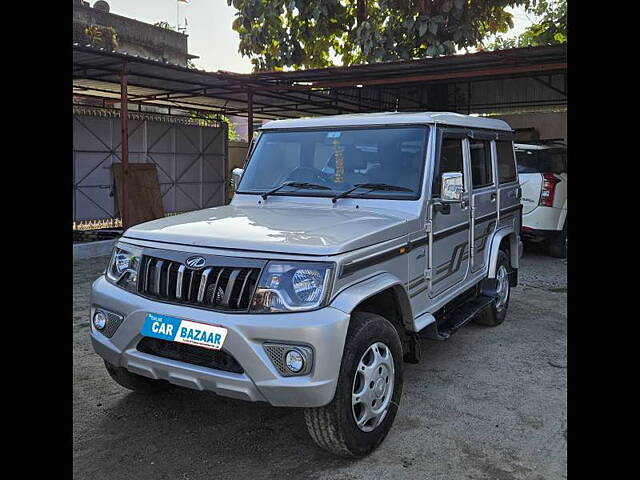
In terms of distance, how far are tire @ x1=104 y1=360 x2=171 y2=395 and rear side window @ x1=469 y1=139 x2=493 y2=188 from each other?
121 inches

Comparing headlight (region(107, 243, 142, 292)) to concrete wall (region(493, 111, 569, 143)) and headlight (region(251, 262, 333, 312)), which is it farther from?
concrete wall (region(493, 111, 569, 143))

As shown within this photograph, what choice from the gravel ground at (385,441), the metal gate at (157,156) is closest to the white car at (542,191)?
the gravel ground at (385,441)

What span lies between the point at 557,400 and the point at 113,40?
25.4m

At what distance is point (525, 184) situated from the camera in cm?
982

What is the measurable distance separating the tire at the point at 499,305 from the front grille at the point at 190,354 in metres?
3.53

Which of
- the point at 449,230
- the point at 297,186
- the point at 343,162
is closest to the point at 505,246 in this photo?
the point at 449,230

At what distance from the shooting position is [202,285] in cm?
314

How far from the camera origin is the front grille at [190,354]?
3.06 metres

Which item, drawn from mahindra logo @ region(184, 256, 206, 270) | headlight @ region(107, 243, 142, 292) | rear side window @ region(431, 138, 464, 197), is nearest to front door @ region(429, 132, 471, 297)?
rear side window @ region(431, 138, 464, 197)

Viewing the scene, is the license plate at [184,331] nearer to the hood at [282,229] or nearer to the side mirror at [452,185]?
the hood at [282,229]

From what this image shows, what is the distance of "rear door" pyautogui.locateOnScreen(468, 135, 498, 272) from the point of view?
5152mm

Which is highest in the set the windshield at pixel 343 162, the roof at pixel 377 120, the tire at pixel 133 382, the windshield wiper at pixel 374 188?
the roof at pixel 377 120

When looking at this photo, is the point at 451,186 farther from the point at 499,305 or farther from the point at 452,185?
the point at 499,305
